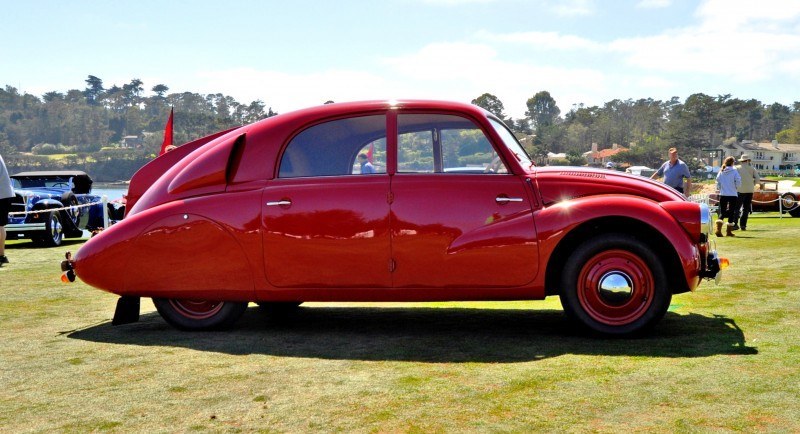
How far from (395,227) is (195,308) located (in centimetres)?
185

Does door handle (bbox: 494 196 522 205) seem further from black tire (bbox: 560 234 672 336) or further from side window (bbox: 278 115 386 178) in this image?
side window (bbox: 278 115 386 178)

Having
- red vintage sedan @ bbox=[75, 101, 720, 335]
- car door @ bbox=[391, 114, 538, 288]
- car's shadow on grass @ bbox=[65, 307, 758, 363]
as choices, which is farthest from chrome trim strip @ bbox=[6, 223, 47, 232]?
car door @ bbox=[391, 114, 538, 288]

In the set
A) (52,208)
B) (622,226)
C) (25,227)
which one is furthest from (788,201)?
(622,226)

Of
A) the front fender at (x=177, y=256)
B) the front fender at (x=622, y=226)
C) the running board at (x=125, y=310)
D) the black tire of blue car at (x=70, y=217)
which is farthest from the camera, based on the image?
the black tire of blue car at (x=70, y=217)

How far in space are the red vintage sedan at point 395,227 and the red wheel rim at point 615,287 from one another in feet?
0.03

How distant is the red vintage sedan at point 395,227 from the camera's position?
237 inches

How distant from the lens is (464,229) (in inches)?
240

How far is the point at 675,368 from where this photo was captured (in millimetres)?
4996

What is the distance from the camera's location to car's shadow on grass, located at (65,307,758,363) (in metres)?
5.59

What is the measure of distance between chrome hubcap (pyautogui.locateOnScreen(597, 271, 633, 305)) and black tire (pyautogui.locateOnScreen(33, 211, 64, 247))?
48.0 feet

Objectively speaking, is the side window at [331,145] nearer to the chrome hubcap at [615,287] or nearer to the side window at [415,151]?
the side window at [415,151]

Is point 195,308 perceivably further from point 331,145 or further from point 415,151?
point 415,151

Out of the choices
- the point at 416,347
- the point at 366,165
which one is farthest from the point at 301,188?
the point at 416,347

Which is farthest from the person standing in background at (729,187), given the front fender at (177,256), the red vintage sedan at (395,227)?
the front fender at (177,256)
